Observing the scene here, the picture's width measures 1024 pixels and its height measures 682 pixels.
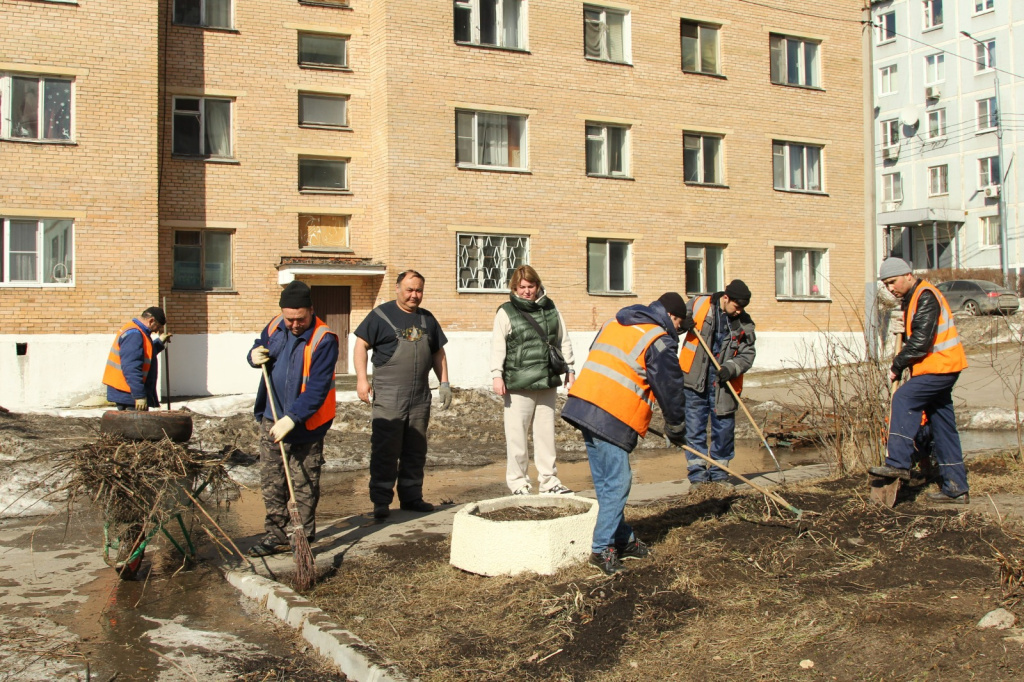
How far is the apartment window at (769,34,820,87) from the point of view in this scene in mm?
25812

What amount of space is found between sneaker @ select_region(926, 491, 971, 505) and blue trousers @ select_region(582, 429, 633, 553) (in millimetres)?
2777

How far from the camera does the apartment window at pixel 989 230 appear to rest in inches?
1667

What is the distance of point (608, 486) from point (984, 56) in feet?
147

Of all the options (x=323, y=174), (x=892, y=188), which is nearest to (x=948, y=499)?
(x=323, y=174)

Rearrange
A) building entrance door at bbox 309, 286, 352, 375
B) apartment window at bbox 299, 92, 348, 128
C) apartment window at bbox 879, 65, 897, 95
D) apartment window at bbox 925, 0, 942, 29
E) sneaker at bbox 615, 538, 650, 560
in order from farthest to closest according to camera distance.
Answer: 1. apartment window at bbox 879, 65, 897, 95
2. apartment window at bbox 925, 0, 942, 29
3. building entrance door at bbox 309, 286, 352, 375
4. apartment window at bbox 299, 92, 348, 128
5. sneaker at bbox 615, 538, 650, 560

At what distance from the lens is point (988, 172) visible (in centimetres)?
4284

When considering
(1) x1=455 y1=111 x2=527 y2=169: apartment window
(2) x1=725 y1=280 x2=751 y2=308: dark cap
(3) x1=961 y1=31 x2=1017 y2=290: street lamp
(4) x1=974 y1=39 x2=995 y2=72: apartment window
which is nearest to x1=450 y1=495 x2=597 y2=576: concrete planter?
(2) x1=725 y1=280 x2=751 y2=308: dark cap

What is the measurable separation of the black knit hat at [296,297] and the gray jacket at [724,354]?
321 cm

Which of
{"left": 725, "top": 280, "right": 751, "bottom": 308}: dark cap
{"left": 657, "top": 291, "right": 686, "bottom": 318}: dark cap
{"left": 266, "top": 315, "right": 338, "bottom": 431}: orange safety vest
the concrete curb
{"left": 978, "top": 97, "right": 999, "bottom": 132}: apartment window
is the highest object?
{"left": 978, "top": 97, "right": 999, "bottom": 132}: apartment window

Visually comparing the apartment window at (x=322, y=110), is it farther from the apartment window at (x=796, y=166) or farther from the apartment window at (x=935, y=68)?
the apartment window at (x=935, y=68)

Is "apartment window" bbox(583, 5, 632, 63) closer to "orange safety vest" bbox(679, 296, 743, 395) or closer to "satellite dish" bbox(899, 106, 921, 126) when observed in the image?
"orange safety vest" bbox(679, 296, 743, 395)

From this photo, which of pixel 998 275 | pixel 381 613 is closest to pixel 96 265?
pixel 381 613

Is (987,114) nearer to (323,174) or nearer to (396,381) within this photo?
(323,174)

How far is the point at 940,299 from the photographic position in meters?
6.87
